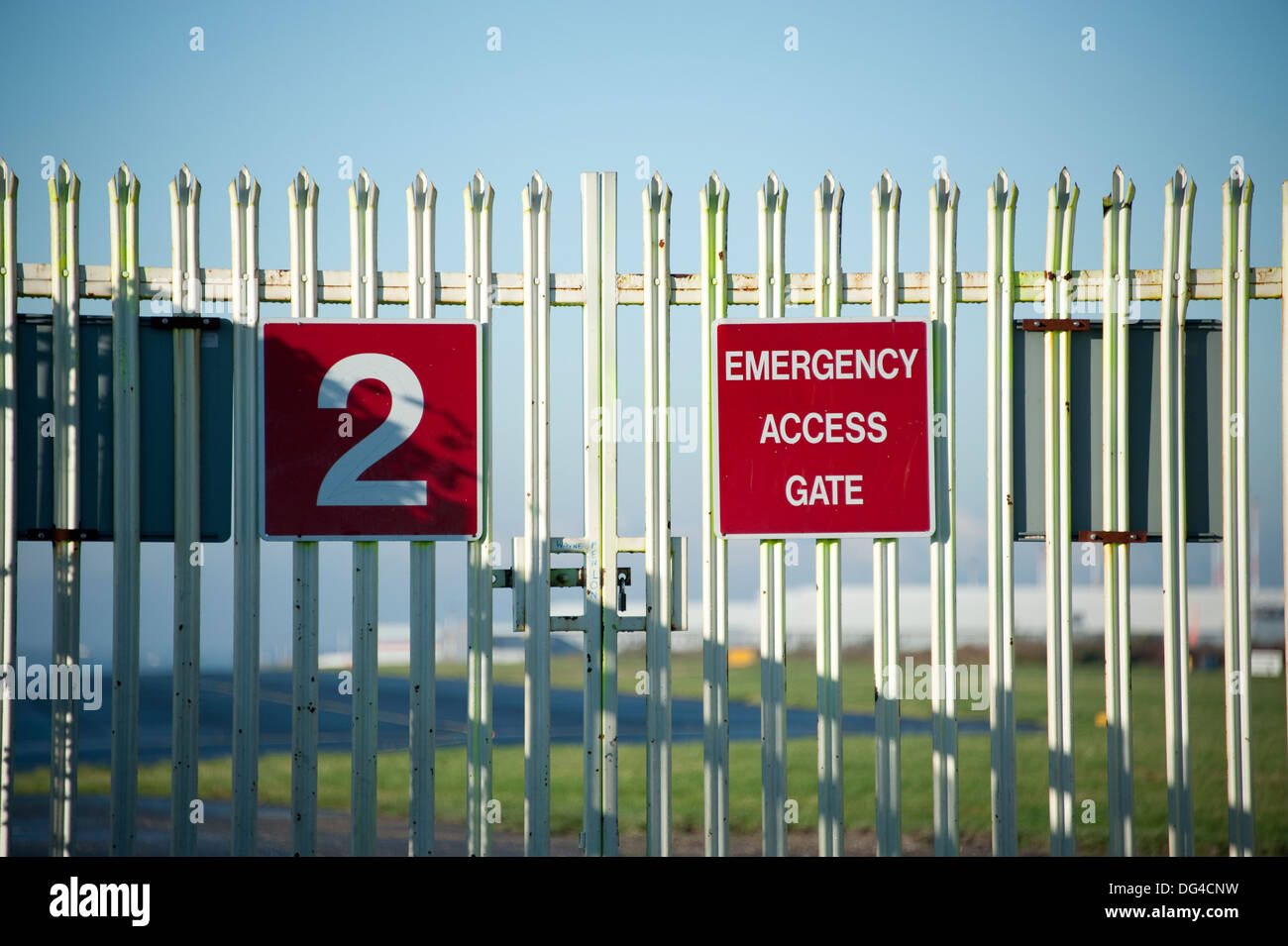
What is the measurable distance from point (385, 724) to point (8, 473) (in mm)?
15960

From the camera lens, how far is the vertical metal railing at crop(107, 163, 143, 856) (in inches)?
234

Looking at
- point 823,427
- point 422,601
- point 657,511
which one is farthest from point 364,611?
point 823,427

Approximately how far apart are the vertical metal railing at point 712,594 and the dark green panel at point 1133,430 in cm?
178

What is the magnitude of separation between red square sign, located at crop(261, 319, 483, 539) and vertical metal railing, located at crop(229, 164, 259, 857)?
0.10m

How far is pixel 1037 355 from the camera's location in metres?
6.19

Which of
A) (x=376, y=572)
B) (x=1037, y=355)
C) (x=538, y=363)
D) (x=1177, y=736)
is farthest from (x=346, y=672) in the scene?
(x=1177, y=736)

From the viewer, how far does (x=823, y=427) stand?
19.7ft

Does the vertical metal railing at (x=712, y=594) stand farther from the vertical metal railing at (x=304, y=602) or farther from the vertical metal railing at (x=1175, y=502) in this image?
the vertical metal railing at (x=1175, y=502)

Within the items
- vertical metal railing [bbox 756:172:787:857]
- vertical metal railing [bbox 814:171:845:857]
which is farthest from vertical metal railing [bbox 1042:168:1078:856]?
vertical metal railing [bbox 756:172:787:857]

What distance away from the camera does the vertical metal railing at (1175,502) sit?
19.9 feet

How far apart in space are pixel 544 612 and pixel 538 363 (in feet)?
4.62

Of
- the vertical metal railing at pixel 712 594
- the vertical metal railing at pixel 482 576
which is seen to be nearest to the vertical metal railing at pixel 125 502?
the vertical metal railing at pixel 482 576

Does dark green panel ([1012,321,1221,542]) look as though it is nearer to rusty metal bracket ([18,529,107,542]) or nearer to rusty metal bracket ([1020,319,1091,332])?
rusty metal bracket ([1020,319,1091,332])
